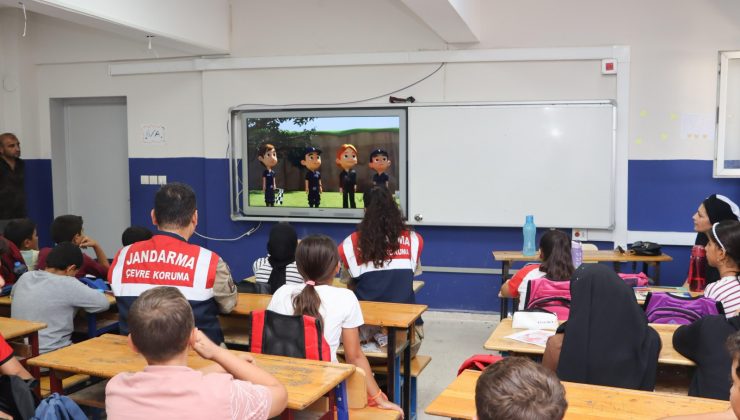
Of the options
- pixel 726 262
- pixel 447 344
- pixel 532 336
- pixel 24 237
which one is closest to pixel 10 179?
pixel 24 237

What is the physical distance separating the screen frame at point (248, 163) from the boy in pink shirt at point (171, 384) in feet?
14.4

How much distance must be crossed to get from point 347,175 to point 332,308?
3.73m

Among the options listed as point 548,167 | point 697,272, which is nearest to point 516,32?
point 548,167

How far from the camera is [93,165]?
7.64 meters

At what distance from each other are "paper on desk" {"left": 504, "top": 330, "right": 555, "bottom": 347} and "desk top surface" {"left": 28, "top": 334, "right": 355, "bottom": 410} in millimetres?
864

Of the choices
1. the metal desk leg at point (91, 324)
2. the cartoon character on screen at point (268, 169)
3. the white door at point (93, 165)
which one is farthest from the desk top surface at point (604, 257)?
the white door at point (93, 165)

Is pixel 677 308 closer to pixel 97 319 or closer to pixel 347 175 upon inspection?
pixel 97 319

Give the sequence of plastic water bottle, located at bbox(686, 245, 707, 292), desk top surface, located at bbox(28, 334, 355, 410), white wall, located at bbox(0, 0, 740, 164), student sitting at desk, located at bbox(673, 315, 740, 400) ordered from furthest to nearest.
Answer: white wall, located at bbox(0, 0, 740, 164)
plastic water bottle, located at bbox(686, 245, 707, 292)
student sitting at desk, located at bbox(673, 315, 740, 400)
desk top surface, located at bbox(28, 334, 355, 410)

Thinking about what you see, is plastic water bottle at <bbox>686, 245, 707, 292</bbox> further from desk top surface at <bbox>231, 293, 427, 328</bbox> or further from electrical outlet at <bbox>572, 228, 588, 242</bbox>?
desk top surface at <bbox>231, 293, 427, 328</bbox>

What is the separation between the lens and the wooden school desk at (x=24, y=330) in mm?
3096

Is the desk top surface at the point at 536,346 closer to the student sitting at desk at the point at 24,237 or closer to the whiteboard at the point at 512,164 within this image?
the whiteboard at the point at 512,164

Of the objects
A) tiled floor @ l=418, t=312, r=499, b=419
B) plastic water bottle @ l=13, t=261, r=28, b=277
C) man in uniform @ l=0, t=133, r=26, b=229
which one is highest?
man in uniform @ l=0, t=133, r=26, b=229

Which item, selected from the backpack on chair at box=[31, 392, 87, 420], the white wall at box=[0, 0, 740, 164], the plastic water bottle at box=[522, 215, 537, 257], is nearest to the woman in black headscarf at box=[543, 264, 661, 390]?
the backpack on chair at box=[31, 392, 87, 420]

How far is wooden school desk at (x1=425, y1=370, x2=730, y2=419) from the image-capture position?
208 centimetres
